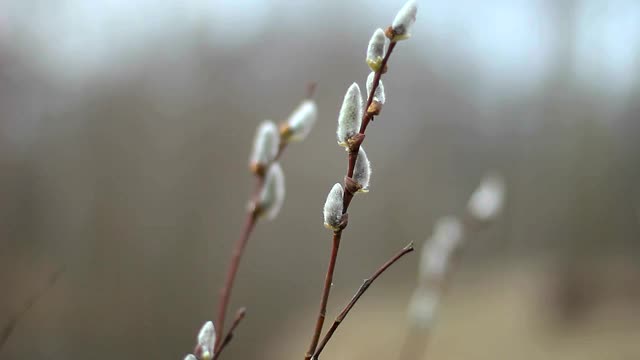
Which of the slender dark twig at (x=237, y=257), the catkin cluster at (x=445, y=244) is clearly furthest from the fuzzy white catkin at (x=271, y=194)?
the catkin cluster at (x=445, y=244)

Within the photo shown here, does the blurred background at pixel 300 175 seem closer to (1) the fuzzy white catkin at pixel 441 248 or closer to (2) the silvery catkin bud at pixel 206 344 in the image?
(1) the fuzzy white catkin at pixel 441 248

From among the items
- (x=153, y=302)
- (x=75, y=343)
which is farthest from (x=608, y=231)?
(x=75, y=343)

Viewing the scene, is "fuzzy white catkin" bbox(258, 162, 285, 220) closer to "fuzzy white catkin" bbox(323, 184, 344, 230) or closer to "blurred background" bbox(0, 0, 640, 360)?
"fuzzy white catkin" bbox(323, 184, 344, 230)

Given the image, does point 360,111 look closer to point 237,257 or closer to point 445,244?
point 237,257

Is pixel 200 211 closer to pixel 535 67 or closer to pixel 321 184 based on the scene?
pixel 321 184

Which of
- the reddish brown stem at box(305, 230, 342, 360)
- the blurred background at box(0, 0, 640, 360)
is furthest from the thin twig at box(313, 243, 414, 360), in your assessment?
the blurred background at box(0, 0, 640, 360)

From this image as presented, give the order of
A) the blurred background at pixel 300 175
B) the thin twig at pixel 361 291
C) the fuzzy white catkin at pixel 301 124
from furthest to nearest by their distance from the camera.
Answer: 1. the blurred background at pixel 300 175
2. the fuzzy white catkin at pixel 301 124
3. the thin twig at pixel 361 291
